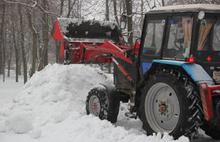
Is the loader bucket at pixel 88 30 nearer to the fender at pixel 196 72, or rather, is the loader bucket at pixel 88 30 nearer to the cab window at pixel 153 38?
the cab window at pixel 153 38

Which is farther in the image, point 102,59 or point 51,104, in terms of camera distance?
Answer: point 102,59

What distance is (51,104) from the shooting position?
10.3 meters

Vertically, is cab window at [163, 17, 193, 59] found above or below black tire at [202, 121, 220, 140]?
above

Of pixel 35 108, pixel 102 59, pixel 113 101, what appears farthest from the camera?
pixel 102 59

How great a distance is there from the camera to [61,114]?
943 cm

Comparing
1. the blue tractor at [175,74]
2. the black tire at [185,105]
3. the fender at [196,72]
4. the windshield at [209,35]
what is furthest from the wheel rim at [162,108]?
the windshield at [209,35]

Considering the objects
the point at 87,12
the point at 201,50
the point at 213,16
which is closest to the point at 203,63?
the point at 201,50

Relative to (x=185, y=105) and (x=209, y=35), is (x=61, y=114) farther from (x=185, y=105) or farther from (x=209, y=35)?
(x=209, y=35)

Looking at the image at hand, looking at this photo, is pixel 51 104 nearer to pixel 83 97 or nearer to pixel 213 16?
pixel 83 97

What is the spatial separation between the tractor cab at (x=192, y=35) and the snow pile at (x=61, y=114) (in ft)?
4.74

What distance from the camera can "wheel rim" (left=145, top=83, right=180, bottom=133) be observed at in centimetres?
743

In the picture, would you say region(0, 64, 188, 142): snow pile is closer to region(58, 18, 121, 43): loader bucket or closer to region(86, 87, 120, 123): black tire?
region(86, 87, 120, 123): black tire

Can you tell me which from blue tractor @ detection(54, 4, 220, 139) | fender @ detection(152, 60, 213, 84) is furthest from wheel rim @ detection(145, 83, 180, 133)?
fender @ detection(152, 60, 213, 84)

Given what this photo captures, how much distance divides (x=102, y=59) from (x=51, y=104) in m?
1.82
